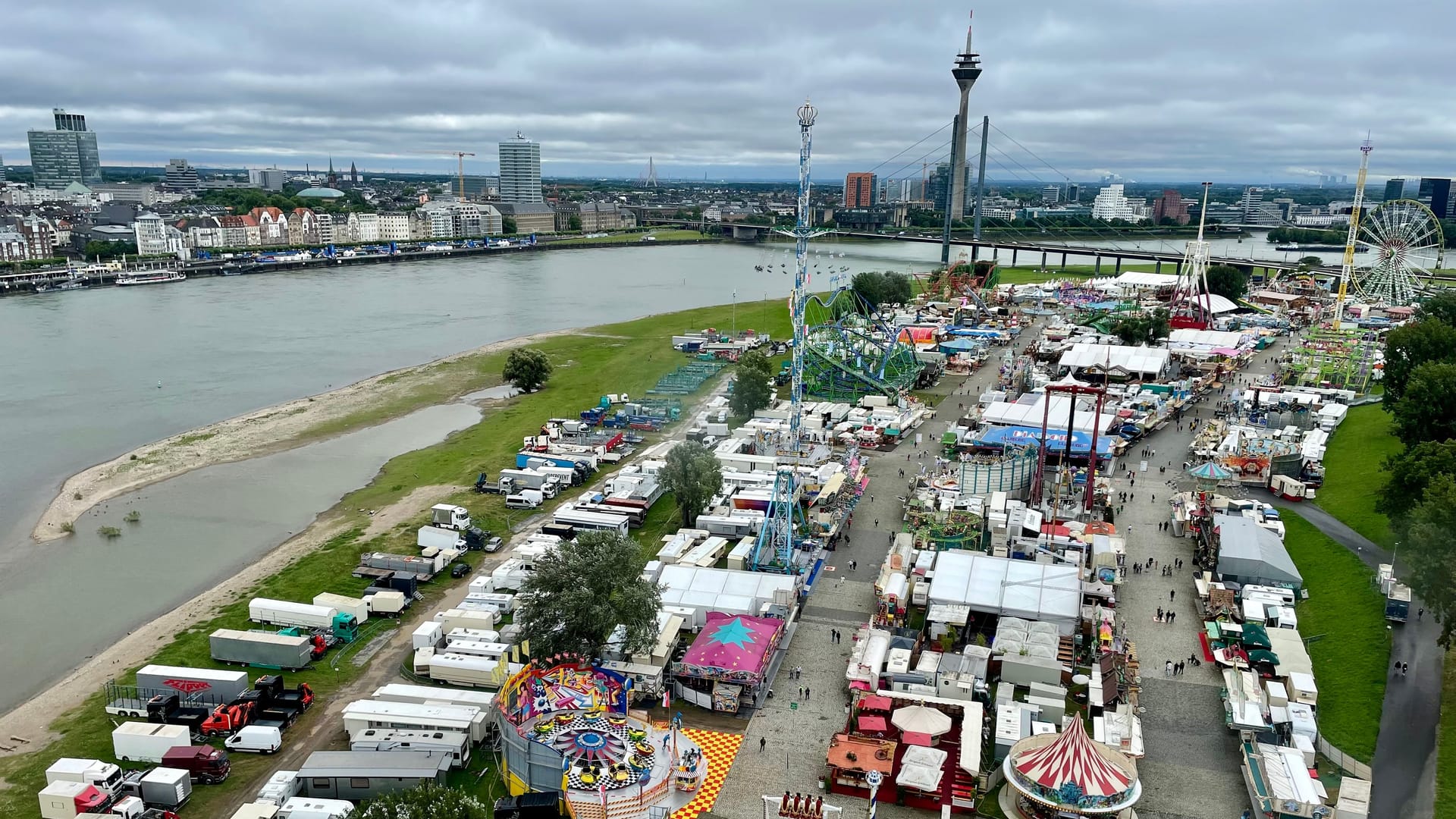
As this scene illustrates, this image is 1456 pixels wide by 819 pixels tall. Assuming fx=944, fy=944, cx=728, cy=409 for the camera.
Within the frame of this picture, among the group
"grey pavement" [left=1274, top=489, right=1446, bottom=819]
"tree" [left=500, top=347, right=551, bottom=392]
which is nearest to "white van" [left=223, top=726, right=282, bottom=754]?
"grey pavement" [left=1274, top=489, right=1446, bottom=819]

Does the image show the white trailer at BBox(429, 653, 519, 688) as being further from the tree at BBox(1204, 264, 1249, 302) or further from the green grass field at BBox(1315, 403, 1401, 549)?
the tree at BBox(1204, 264, 1249, 302)

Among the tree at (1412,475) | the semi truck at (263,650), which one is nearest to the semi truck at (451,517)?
the semi truck at (263,650)

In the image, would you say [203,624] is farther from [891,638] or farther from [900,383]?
[900,383]

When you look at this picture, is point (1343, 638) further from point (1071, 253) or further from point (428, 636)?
point (1071, 253)

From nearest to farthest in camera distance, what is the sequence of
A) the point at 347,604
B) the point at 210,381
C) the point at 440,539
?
the point at 347,604
the point at 440,539
the point at 210,381

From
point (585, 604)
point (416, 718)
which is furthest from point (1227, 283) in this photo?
point (416, 718)

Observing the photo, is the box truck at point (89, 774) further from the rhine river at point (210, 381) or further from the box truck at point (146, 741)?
the rhine river at point (210, 381)
